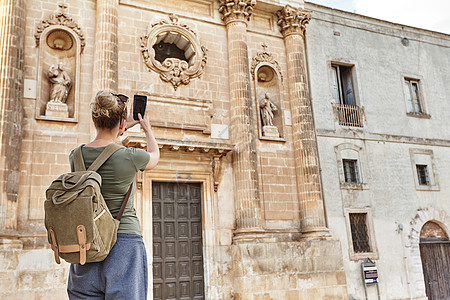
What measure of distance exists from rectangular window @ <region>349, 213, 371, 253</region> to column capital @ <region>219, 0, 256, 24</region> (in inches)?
295

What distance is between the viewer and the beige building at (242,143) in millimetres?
10812

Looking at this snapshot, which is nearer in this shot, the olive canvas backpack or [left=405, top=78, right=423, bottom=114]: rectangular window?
the olive canvas backpack

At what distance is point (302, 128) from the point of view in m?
14.0

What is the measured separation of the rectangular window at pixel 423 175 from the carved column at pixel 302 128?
5.15m

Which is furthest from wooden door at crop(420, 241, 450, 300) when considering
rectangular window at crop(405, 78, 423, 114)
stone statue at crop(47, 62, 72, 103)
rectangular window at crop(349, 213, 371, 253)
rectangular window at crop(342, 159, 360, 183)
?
stone statue at crop(47, 62, 72, 103)

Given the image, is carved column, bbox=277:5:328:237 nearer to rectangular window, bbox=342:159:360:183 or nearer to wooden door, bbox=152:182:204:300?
rectangular window, bbox=342:159:360:183

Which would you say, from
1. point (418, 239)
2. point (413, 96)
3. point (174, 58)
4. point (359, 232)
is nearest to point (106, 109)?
point (174, 58)

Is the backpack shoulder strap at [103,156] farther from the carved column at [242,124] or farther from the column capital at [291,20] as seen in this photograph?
the column capital at [291,20]

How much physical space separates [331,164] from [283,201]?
2544mm

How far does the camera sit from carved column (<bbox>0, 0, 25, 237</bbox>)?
387 inches

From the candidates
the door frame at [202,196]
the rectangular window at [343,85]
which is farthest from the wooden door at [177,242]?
the rectangular window at [343,85]

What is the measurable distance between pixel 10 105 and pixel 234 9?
7.23 m

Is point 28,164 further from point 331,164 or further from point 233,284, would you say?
point 331,164

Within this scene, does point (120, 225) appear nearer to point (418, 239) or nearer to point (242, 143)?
point (242, 143)
